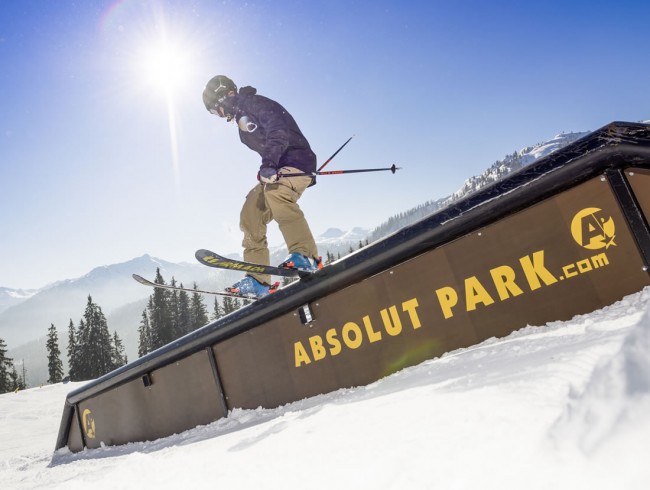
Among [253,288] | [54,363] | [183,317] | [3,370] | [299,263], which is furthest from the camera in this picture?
[183,317]

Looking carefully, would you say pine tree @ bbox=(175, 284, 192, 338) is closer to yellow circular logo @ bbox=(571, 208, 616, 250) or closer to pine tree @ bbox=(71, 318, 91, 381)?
pine tree @ bbox=(71, 318, 91, 381)

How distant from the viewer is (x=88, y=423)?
4.71 metres

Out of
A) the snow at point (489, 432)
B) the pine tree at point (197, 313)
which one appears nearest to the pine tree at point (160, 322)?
the pine tree at point (197, 313)

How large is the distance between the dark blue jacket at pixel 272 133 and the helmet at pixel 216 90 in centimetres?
11

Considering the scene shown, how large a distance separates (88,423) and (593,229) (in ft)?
18.3

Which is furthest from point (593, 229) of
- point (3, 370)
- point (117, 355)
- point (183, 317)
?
point (117, 355)

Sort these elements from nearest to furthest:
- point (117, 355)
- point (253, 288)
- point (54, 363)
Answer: point (253, 288) < point (54, 363) < point (117, 355)

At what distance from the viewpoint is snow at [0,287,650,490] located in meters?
0.71

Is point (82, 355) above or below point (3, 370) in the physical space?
below

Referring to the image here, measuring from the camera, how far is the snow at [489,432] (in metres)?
0.71

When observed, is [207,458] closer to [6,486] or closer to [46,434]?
[6,486]

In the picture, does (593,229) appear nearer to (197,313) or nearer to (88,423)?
(88,423)

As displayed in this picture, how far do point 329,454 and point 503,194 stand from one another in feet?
5.42

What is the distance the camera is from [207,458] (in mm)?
1529
